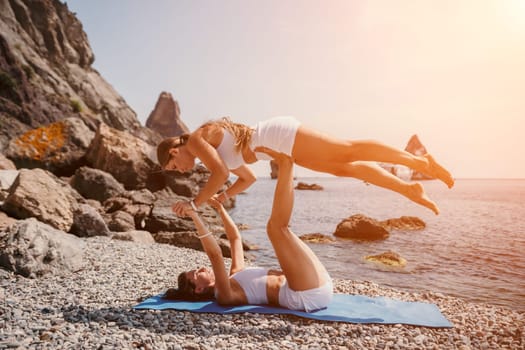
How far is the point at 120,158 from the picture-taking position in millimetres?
19453

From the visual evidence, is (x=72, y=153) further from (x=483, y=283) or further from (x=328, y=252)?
(x=483, y=283)

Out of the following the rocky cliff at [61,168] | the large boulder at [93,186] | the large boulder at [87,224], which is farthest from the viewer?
the large boulder at [93,186]

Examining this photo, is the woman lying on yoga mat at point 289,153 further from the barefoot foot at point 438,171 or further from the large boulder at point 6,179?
the large boulder at point 6,179

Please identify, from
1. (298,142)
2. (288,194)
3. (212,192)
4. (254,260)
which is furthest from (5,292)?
(254,260)

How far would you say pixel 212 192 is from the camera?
14.4 ft

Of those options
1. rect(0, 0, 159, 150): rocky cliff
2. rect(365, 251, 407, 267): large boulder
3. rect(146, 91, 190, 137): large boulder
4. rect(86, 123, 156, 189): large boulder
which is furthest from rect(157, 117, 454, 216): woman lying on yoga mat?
rect(146, 91, 190, 137): large boulder

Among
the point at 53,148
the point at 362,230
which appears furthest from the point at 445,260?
the point at 53,148

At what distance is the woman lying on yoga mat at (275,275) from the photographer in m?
4.54

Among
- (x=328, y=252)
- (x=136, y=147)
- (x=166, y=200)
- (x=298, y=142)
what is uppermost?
(x=136, y=147)

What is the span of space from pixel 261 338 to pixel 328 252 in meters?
9.67

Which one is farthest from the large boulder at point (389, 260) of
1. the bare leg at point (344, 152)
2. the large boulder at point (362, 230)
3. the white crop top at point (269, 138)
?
the white crop top at point (269, 138)

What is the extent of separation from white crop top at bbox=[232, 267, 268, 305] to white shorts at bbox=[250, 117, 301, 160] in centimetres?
185

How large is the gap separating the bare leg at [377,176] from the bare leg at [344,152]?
0.45ft

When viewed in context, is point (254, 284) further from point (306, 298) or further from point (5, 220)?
point (5, 220)
